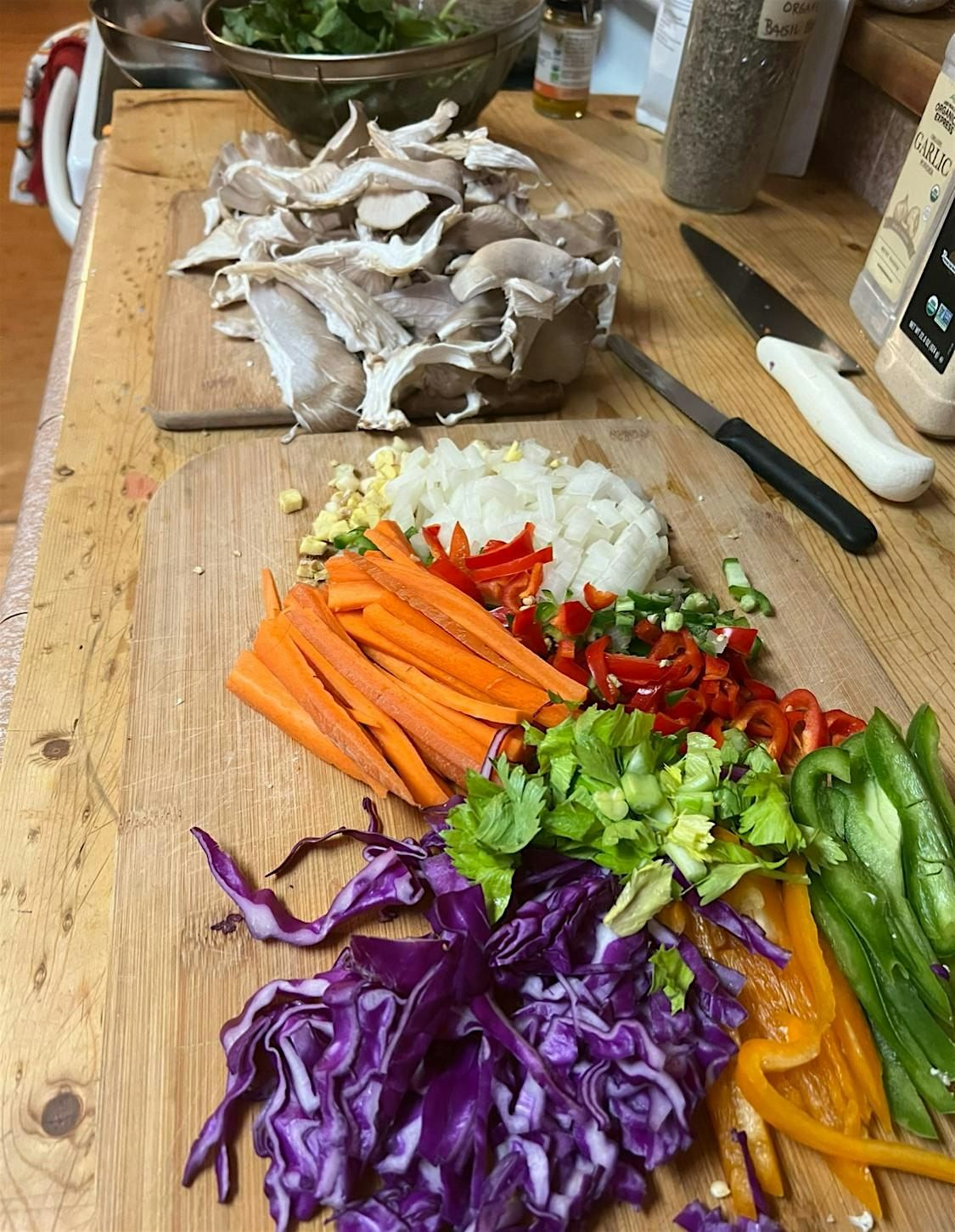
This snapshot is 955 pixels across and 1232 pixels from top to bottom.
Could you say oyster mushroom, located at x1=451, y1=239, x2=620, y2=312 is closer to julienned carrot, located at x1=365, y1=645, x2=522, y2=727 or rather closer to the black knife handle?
→ the black knife handle

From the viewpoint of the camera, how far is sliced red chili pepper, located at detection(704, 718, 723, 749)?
1.33 m

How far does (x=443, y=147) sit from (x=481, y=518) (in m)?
1.11

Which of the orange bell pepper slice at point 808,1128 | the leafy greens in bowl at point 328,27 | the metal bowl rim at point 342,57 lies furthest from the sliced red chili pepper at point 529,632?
the leafy greens in bowl at point 328,27

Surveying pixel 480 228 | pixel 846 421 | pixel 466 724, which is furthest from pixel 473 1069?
pixel 480 228

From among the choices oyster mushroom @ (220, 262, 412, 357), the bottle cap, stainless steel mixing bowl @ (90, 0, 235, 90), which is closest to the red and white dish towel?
stainless steel mixing bowl @ (90, 0, 235, 90)

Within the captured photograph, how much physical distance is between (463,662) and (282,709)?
0.27 meters

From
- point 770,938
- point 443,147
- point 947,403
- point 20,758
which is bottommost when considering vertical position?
point 20,758

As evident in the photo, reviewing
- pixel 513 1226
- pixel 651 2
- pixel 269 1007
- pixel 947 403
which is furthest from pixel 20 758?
pixel 651 2

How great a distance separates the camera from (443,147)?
223 centimetres

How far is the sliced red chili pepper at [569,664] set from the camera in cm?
141

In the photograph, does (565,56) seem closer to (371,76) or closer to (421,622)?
A: (371,76)

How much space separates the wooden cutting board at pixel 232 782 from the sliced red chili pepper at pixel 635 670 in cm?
25

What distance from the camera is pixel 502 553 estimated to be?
1.56 meters

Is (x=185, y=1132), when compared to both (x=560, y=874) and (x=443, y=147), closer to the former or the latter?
(x=560, y=874)
